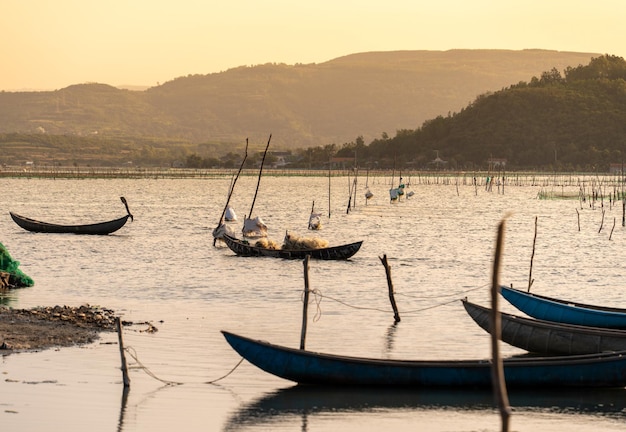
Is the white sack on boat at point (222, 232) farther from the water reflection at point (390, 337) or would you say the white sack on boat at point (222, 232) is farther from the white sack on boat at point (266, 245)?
the water reflection at point (390, 337)

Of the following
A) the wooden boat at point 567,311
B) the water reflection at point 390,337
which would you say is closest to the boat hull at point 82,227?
the water reflection at point 390,337

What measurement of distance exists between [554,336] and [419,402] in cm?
386

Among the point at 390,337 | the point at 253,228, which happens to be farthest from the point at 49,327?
the point at 253,228

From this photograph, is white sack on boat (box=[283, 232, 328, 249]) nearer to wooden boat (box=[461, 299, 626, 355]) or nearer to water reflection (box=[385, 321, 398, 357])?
water reflection (box=[385, 321, 398, 357])

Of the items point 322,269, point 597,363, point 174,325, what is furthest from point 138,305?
point 597,363

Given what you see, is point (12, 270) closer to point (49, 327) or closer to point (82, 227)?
point (49, 327)

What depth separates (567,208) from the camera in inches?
3656

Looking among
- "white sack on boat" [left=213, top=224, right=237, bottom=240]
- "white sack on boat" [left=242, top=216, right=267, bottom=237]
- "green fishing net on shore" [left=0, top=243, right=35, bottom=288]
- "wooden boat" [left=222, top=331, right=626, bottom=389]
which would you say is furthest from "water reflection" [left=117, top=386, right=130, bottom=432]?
"white sack on boat" [left=242, top=216, right=267, bottom=237]

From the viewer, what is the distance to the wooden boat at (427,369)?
16.4m

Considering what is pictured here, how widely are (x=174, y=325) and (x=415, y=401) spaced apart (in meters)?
8.49

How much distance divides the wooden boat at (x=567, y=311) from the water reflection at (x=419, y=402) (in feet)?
14.3

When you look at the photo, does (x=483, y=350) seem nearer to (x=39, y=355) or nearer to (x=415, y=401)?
(x=415, y=401)

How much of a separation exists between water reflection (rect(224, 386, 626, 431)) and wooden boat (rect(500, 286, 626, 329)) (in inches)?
172

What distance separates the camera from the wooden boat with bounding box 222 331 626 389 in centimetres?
1639
